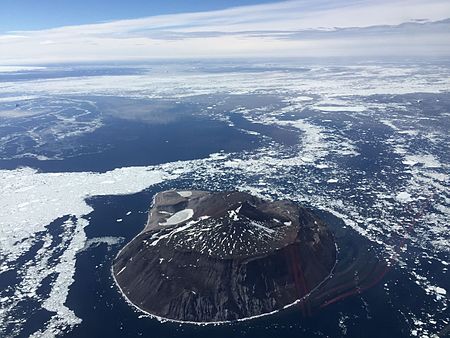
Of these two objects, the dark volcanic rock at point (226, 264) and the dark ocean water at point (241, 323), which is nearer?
the dark ocean water at point (241, 323)

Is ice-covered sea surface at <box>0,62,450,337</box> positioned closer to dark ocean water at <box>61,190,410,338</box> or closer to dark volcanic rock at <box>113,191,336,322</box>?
dark ocean water at <box>61,190,410,338</box>

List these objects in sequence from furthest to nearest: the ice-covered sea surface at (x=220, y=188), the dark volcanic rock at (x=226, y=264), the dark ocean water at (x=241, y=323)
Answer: the dark volcanic rock at (x=226, y=264) < the ice-covered sea surface at (x=220, y=188) < the dark ocean water at (x=241, y=323)

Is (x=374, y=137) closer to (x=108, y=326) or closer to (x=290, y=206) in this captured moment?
(x=290, y=206)

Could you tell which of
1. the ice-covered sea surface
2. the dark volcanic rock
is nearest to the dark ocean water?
the ice-covered sea surface

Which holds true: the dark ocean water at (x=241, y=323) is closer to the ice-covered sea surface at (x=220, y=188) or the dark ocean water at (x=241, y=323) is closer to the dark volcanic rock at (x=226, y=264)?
the ice-covered sea surface at (x=220, y=188)

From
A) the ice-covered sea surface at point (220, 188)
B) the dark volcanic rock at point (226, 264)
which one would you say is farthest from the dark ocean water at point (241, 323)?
the dark volcanic rock at point (226, 264)

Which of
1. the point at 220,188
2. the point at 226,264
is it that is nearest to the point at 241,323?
the point at 226,264

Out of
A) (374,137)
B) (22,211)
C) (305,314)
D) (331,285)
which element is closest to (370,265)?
(331,285)

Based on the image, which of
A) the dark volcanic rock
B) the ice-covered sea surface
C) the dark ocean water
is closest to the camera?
the dark ocean water
